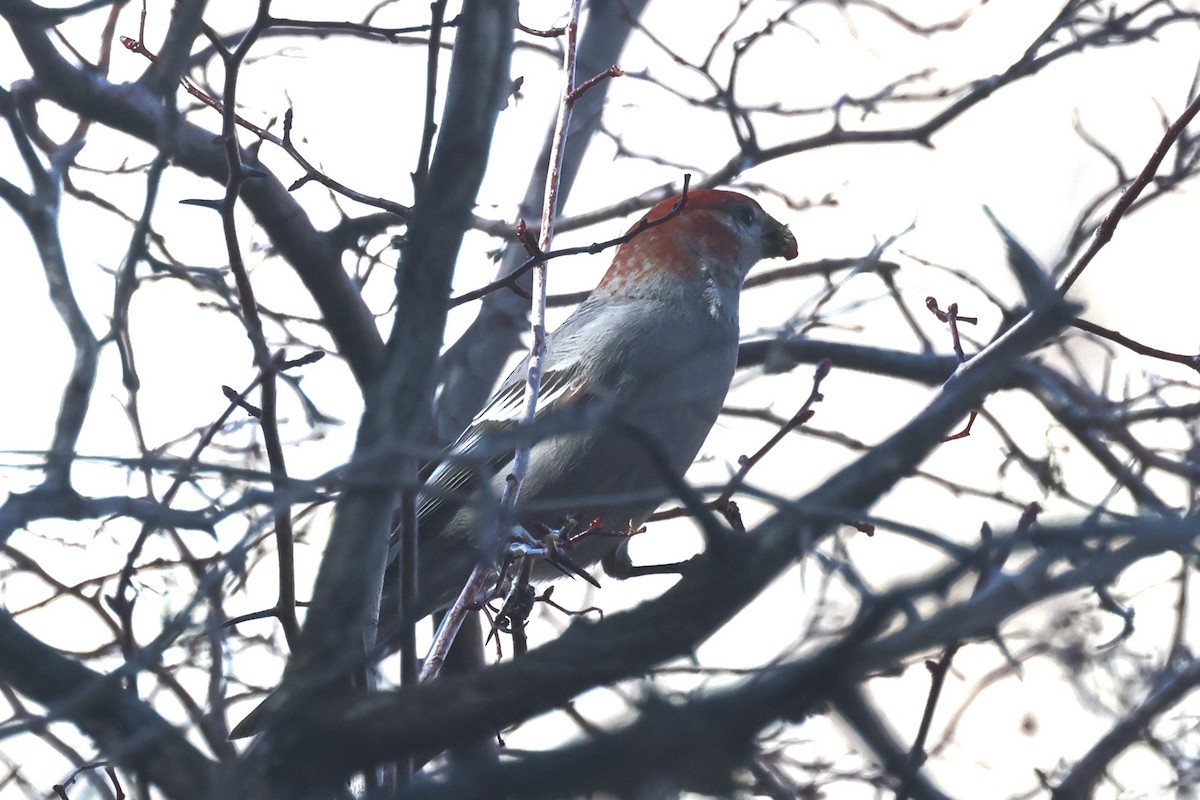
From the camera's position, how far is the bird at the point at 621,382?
4188mm

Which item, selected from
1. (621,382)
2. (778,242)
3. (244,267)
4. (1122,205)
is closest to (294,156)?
(244,267)

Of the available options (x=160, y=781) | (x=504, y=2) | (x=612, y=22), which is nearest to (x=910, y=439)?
(x=504, y=2)

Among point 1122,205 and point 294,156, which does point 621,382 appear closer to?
point 294,156

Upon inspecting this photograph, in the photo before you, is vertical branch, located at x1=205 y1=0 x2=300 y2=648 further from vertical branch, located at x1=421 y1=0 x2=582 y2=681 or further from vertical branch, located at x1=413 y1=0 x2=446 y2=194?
vertical branch, located at x1=413 y1=0 x2=446 y2=194

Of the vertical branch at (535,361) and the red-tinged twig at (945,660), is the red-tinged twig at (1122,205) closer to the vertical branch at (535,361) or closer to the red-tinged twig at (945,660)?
the red-tinged twig at (945,660)

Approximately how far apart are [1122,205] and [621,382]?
2.16m

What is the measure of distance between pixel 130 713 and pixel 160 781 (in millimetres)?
141

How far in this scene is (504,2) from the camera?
2.39 meters

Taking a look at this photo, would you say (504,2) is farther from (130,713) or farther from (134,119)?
(134,119)

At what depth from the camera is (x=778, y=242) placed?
5.67m

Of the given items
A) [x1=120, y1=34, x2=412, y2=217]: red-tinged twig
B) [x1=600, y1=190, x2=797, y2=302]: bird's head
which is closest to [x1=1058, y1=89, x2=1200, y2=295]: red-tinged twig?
[x1=120, y1=34, x2=412, y2=217]: red-tinged twig

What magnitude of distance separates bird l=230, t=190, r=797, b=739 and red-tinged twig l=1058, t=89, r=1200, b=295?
1.13m

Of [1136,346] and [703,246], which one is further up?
[703,246]

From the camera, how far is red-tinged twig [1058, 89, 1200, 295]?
2.70 m
